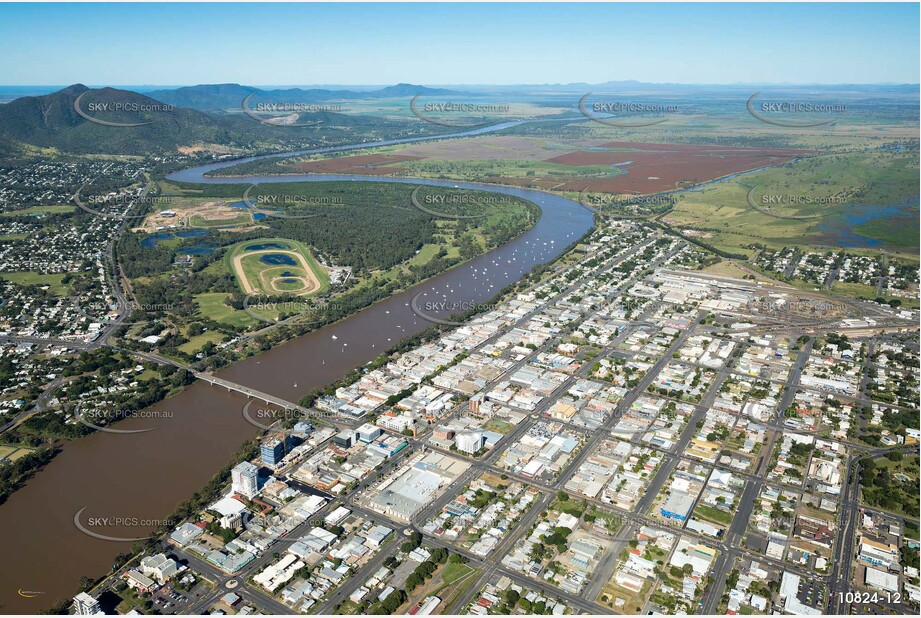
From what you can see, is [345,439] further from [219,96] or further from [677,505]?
[219,96]

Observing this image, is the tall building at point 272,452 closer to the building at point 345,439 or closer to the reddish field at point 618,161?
the building at point 345,439

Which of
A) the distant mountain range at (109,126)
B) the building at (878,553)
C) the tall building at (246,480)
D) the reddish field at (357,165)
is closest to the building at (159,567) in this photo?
the tall building at (246,480)

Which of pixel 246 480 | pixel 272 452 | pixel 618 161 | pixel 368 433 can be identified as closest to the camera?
pixel 246 480

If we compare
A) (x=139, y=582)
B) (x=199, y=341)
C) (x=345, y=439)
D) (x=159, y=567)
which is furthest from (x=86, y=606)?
(x=199, y=341)

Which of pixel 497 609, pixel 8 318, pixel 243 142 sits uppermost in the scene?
pixel 243 142

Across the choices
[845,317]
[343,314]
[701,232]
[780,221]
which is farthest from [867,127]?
[343,314]

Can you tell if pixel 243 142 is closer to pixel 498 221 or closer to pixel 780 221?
pixel 498 221
